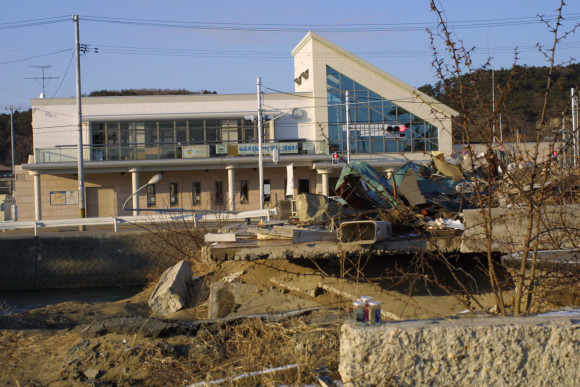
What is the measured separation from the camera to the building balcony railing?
3925 centimetres

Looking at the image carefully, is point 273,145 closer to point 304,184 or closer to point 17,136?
point 304,184

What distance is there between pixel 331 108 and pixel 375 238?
36.9 metres

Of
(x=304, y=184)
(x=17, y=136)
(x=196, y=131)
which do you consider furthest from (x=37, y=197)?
(x=17, y=136)

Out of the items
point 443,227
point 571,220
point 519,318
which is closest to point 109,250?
point 443,227

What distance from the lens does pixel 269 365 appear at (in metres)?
4.94

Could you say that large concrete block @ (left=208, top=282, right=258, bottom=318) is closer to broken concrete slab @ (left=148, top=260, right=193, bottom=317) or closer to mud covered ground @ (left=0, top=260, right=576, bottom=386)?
mud covered ground @ (left=0, top=260, right=576, bottom=386)

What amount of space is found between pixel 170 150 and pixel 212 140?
3471 millimetres

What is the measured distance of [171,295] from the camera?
9.01 meters

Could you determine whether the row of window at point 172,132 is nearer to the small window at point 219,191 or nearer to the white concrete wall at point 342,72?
the small window at point 219,191

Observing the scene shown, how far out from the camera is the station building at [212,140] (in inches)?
1612

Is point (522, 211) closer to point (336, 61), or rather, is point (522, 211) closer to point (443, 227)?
point (443, 227)

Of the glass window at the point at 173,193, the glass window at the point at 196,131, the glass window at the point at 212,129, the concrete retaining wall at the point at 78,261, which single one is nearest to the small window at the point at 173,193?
the glass window at the point at 173,193

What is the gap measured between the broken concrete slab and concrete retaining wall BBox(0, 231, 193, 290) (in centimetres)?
1180

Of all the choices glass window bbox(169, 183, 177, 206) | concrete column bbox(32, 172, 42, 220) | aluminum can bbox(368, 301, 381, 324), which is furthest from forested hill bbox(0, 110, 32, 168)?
aluminum can bbox(368, 301, 381, 324)
